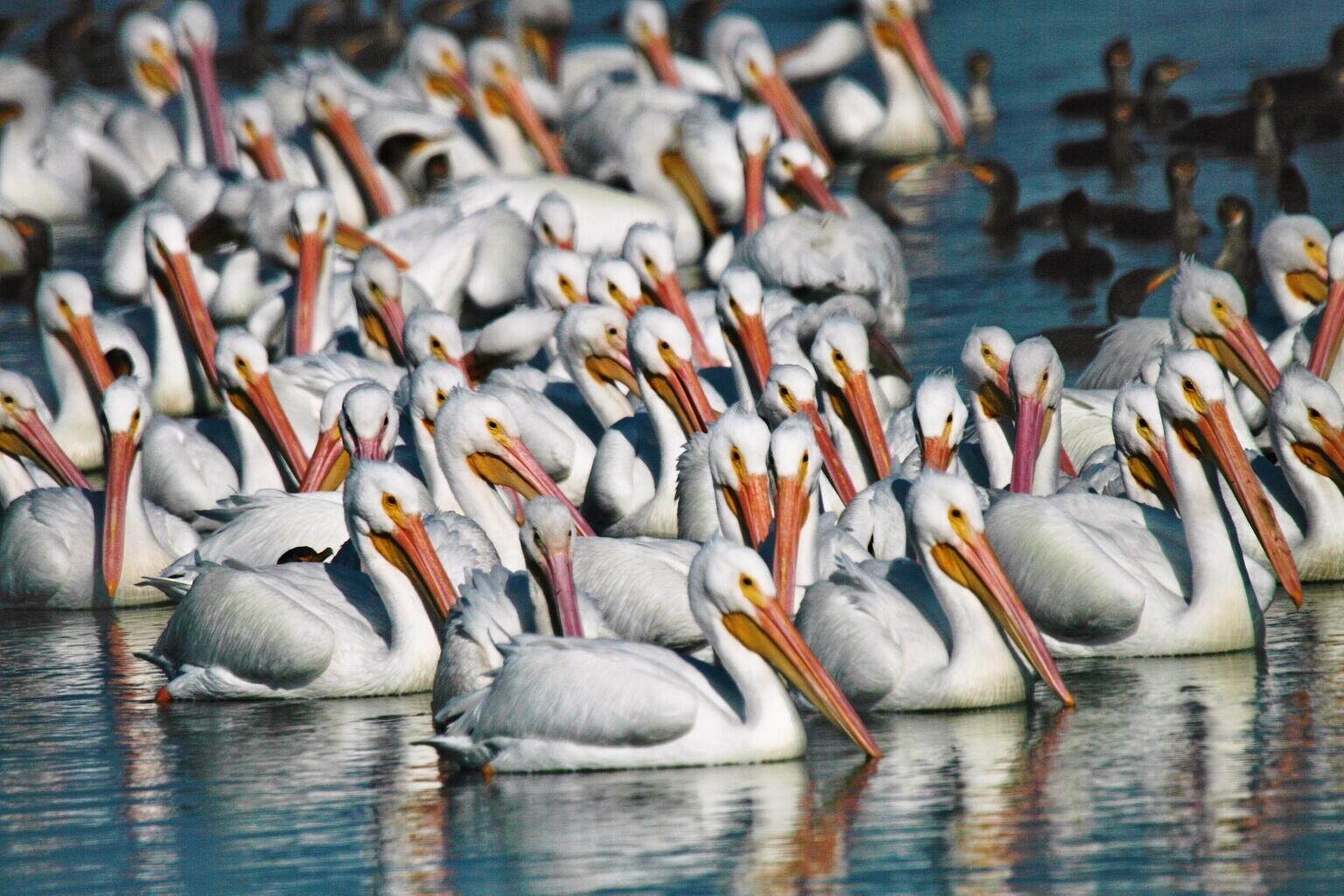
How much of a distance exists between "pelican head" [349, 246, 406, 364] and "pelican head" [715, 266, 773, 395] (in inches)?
68.5

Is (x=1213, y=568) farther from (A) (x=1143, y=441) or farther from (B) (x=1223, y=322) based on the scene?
(B) (x=1223, y=322)

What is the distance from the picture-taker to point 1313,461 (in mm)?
6449

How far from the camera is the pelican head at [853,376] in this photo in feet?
24.0

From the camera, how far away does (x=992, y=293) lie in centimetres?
1090

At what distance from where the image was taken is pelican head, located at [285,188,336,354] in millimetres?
9703

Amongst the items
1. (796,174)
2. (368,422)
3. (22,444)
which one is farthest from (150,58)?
(368,422)

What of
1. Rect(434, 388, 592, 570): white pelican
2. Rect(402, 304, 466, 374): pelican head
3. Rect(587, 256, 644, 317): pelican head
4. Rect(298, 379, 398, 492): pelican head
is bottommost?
Rect(434, 388, 592, 570): white pelican

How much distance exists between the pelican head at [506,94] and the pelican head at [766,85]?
1.06 meters

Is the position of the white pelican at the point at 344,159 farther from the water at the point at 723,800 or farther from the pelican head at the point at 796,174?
the water at the point at 723,800

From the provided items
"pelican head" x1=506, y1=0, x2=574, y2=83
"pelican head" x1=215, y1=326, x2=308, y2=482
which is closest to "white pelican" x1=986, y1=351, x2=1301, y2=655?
"pelican head" x1=215, y1=326, x2=308, y2=482

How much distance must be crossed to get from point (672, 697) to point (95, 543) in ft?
9.68

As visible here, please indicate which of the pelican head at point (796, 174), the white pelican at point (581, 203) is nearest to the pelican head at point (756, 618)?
the pelican head at point (796, 174)

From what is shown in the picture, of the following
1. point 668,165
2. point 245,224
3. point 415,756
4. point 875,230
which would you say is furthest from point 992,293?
point 415,756

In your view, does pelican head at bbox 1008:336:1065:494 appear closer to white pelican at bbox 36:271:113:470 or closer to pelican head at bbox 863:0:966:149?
white pelican at bbox 36:271:113:470
